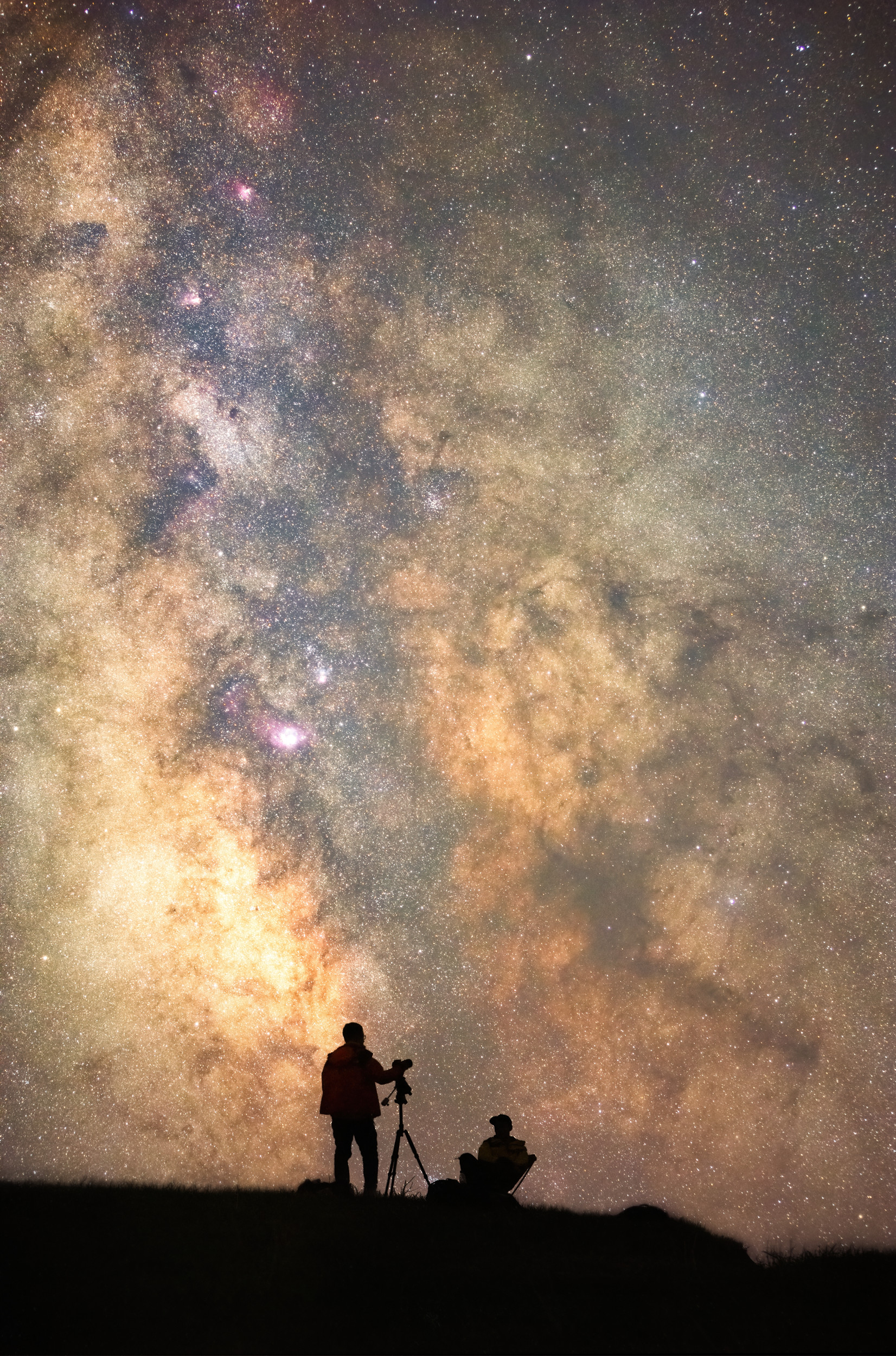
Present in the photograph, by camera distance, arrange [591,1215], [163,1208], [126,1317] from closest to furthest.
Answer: [126,1317] → [163,1208] → [591,1215]

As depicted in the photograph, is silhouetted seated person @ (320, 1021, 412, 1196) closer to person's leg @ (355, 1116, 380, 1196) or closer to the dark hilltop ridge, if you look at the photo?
person's leg @ (355, 1116, 380, 1196)

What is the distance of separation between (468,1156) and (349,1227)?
235 cm

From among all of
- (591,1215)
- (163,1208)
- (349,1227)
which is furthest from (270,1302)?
(591,1215)

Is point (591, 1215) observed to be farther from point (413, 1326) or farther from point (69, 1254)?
point (69, 1254)

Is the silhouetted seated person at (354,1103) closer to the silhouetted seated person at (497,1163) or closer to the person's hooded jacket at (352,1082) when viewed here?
the person's hooded jacket at (352,1082)

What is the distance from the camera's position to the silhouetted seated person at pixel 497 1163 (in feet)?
22.4

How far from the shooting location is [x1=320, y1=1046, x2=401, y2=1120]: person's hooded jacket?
704cm

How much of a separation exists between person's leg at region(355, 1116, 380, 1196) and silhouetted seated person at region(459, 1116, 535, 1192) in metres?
0.86

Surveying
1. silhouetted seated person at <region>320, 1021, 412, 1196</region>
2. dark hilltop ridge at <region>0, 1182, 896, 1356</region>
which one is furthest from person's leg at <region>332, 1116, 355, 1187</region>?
dark hilltop ridge at <region>0, 1182, 896, 1356</region>

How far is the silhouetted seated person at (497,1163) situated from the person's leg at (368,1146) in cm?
86

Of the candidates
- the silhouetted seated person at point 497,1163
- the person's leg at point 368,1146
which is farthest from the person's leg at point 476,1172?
the person's leg at point 368,1146

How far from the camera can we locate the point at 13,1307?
374cm

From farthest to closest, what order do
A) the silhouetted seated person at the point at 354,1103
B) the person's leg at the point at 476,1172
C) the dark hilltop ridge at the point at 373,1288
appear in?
the silhouetted seated person at the point at 354,1103 < the person's leg at the point at 476,1172 < the dark hilltop ridge at the point at 373,1288

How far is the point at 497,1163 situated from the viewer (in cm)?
701
